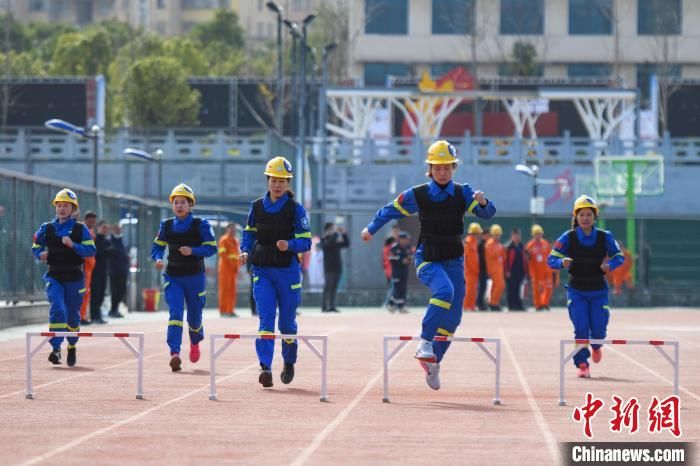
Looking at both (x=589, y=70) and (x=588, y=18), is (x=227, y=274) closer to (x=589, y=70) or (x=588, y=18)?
(x=588, y=18)

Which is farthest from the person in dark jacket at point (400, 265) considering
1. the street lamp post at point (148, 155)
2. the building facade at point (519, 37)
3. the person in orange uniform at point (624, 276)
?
the building facade at point (519, 37)

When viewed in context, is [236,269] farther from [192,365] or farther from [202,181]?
[202,181]

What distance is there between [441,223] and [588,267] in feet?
10.9

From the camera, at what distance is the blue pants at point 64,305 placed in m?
18.8

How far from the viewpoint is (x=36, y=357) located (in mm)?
20781

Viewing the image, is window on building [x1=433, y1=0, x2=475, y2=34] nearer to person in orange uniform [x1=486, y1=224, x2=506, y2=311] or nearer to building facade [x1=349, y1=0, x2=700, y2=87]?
building facade [x1=349, y1=0, x2=700, y2=87]

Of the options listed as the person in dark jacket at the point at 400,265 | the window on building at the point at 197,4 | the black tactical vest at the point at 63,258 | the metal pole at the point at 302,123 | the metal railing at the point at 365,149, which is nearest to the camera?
the black tactical vest at the point at 63,258

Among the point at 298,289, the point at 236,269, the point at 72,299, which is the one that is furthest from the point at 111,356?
the point at 236,269

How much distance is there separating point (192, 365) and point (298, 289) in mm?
3632

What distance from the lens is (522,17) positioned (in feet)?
279

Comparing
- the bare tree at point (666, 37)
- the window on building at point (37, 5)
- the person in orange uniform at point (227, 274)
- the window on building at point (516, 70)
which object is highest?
the window on building at point (37, 5)

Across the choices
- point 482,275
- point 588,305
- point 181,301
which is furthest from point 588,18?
point 181,301

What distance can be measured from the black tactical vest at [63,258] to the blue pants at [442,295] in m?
4.97

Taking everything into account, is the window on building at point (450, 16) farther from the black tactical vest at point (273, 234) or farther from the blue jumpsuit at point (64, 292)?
the black tactical vest at point (273, 234)
